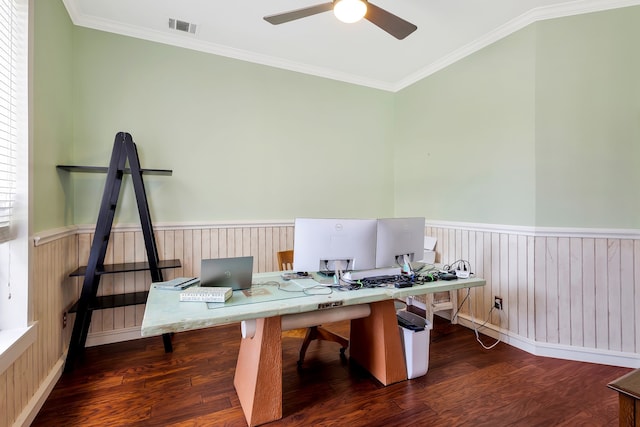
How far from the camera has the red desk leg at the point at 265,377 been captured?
68.9 inches

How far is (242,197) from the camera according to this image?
130 inches

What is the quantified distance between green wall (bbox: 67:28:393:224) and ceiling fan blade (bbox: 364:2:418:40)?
5.27ft

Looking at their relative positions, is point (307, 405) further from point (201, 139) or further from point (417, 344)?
point (201, 139)

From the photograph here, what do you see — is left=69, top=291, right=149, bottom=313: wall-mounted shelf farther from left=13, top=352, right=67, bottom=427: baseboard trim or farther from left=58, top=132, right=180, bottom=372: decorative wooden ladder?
left=13, top=352, right=67, bottom=427: baseboard trim

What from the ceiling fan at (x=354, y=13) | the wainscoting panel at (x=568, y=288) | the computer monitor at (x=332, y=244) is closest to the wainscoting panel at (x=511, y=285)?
the wainscoting panel at (x=568, y=288)

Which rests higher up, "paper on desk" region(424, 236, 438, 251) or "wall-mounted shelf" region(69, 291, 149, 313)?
"paper on desk" region(424, 236, 438, 251)

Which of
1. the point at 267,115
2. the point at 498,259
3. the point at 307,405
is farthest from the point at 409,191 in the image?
the point at 307,405

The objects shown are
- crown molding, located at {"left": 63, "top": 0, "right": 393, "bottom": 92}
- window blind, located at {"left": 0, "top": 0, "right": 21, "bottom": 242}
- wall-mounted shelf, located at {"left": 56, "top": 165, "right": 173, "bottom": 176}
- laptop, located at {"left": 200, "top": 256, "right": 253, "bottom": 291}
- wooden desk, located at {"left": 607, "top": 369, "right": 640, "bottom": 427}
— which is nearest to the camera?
wooden desk, located at {"left": 607, "top": 369, "right": 640, "bottom": 427}

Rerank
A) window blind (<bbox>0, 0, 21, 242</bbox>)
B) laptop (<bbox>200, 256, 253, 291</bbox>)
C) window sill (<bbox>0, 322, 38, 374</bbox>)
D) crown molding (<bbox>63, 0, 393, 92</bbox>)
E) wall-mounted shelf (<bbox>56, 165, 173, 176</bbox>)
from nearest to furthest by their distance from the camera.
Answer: window sill (<bbox>0, 322, 38, 374</bbox>) < window blind (<bbox>0, 0, 21, 242</bbox>) < laptop (<bbox>200, 256, 253, 291</bbox>) < wall-mounted shelf (<bbox>56, 165, 173, 176</bbox>) < crown molding (<bbox>63, 0, 393, 92</bbox>)

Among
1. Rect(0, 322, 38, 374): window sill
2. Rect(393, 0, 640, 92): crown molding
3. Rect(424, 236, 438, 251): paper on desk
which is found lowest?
Rect(0, 322, 38, 374): window sill

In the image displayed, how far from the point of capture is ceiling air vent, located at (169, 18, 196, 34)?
2741 millimetres

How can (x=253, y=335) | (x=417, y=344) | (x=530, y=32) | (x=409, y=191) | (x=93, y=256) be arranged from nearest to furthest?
(x=253, y=335), (x=417, y=344), (x=93, y=256), (x=530, y=32), (x=409, y=191)

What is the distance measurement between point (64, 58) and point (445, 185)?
375 cm

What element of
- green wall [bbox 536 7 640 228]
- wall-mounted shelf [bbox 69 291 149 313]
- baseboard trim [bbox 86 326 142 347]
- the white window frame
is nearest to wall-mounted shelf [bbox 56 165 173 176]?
the white window frame
